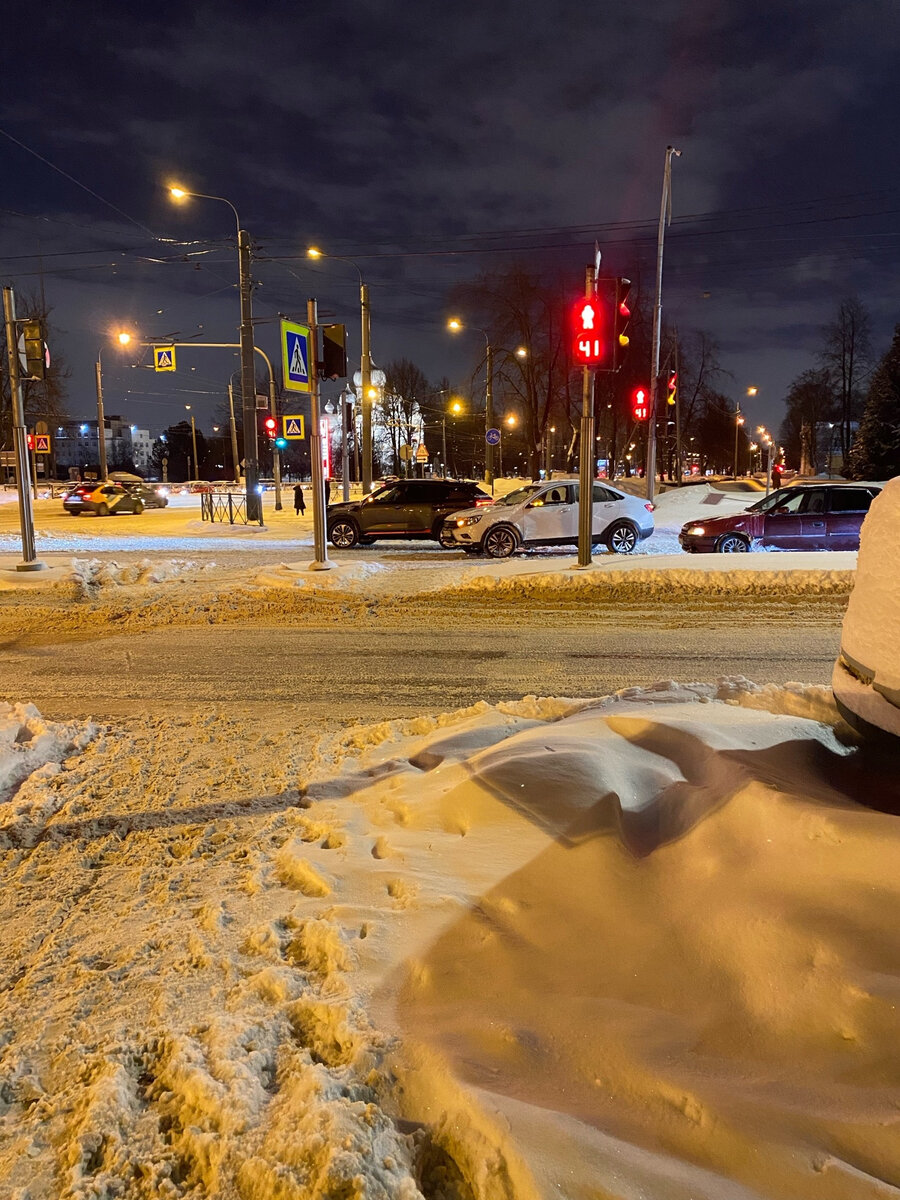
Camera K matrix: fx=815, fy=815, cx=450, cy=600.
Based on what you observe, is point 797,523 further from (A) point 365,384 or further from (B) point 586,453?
(A) point 365,384

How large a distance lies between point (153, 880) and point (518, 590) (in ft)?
31.6

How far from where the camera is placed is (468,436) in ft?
319

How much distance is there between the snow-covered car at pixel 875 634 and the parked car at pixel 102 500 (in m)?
38.3

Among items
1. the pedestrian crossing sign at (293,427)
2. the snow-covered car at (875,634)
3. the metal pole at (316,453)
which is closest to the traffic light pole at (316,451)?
the metal pole at (316,453)

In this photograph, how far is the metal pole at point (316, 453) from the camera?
552 inches

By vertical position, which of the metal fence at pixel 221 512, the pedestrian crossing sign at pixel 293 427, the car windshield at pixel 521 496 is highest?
the pedestrian crossing sign at pixel 293 427

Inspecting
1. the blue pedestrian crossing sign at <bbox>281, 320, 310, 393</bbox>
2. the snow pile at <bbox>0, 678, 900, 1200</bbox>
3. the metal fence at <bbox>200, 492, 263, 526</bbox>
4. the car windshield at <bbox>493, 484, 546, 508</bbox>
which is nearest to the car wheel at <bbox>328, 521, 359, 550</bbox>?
the car windshield at <bbox>493, 484, 546, 508</bbox>

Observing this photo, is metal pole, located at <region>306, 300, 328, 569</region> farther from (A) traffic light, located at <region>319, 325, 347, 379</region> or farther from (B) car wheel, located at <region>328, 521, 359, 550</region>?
(B) car wheel, located at <region>328, 521, 359, 550</region>

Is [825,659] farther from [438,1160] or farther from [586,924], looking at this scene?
[438,1160]

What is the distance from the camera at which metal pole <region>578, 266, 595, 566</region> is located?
12.9 metres

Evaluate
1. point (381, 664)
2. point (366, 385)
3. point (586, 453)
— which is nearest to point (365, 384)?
point (366, 385)

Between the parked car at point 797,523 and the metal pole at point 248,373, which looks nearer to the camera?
the parked car at point 797,523

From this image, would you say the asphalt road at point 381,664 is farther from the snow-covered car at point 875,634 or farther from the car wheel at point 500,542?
the car wheel at point 500,542

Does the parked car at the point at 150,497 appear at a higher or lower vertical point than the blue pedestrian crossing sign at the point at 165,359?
lower
